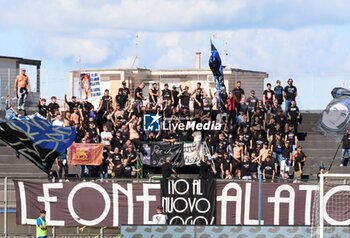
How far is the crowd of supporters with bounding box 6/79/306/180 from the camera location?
1257 inches

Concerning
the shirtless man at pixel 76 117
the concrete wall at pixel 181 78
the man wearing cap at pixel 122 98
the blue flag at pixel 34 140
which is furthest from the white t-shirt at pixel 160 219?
the concrete wall at pixel 181 78

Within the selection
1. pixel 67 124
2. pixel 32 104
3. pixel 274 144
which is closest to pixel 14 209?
pixel 67 124

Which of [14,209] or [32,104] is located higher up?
[32,104]

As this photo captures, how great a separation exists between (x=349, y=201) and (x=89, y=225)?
7.18 meters

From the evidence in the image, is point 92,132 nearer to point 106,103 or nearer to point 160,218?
point 106,103

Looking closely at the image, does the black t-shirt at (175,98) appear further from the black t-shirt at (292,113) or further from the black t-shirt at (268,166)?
the black t-shirt at (268,166)

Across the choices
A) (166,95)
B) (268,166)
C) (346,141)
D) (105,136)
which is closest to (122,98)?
(166,95)

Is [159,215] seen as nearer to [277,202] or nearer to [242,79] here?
[277,202]

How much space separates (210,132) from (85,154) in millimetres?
4814

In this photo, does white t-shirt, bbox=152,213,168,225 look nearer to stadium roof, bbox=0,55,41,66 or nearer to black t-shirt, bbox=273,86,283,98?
black t-shirt, bbox=273,86,283,98

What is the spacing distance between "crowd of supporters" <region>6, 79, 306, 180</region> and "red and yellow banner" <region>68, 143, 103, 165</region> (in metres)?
0.34

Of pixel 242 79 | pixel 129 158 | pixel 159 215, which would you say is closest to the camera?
pixel 159 215

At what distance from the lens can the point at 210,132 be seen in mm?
34750

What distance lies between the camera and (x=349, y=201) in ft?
82.8
